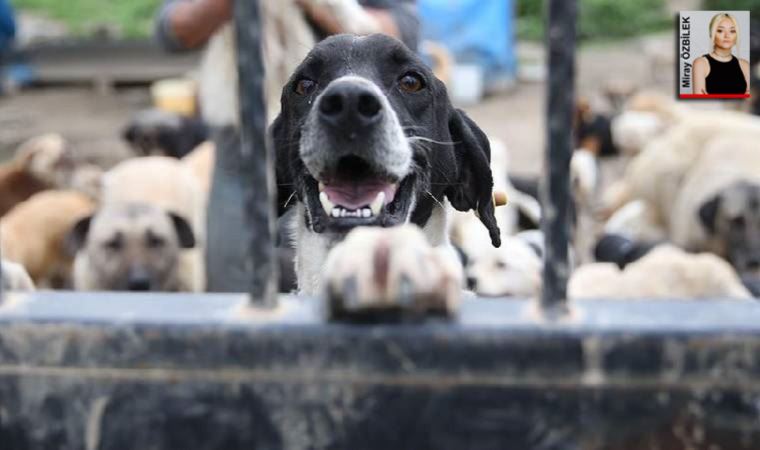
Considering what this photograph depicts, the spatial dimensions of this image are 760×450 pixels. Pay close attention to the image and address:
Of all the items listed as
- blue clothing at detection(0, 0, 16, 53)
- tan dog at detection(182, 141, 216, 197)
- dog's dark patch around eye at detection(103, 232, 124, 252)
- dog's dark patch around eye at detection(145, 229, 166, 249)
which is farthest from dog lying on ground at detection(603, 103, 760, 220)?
blue clothing at detection(0, 0, 16, 53)

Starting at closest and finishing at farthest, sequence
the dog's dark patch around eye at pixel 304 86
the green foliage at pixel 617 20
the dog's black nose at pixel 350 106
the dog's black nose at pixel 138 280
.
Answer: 1. the dog's black nose at pixel 350 106
2. the dog's dark patch around eye at pixel 304 86
3. the dog's black nose at pixel 138 280
4. the green foliage at pixel 617 20

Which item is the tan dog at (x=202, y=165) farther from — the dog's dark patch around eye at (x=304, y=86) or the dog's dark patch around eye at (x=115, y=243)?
the dog's dark patch around eye at (x=304, y=86)

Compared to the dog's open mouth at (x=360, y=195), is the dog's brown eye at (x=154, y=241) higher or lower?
lower

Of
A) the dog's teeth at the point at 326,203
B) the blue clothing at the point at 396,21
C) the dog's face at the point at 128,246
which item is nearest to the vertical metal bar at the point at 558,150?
the dog's teeth at the point at 326,203

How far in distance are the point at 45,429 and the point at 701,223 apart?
6124mm

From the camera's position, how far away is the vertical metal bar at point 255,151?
1.16 metres

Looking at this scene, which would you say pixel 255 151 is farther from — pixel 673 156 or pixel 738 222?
pixel 673 156

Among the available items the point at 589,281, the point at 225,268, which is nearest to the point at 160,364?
the point at 225,268

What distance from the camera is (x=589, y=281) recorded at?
4738mm

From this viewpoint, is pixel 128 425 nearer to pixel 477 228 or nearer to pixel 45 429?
pixel 45 429

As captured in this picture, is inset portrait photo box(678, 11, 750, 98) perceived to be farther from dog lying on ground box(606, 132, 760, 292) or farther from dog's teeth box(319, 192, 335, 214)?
dog lying on ground box(606, 132, 760, 292)

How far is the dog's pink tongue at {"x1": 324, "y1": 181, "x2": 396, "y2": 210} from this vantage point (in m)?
2.40

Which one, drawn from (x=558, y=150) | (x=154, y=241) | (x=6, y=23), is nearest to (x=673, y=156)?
(x=154, y=241)

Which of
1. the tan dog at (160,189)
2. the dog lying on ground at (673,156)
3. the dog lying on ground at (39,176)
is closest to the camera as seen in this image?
the tan dog at (160,189)
